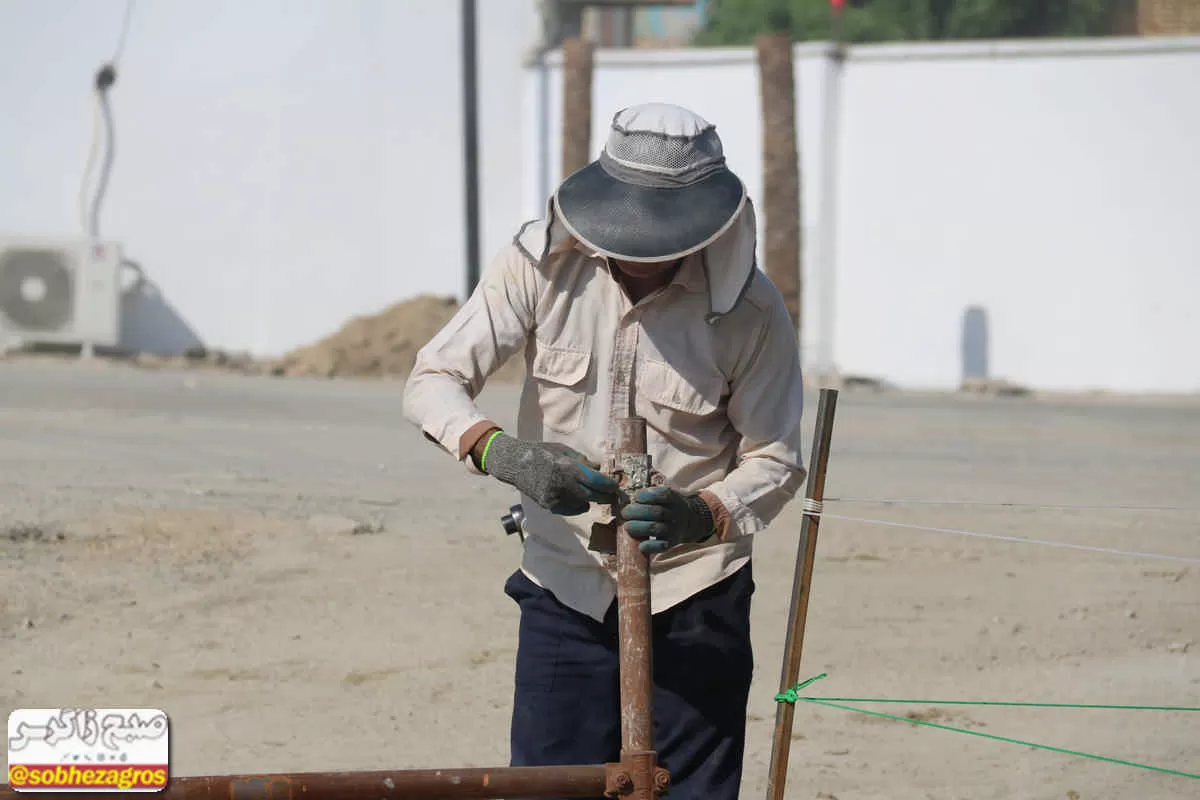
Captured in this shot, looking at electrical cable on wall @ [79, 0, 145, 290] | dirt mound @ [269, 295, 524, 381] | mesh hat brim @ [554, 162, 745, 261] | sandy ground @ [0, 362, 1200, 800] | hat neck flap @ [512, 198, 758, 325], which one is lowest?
dirt mound @ [269, 295, 524, 381]

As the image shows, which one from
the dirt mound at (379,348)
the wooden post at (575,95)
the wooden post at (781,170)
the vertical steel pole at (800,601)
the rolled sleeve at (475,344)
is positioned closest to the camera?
the rolled sleeve at (475,344)

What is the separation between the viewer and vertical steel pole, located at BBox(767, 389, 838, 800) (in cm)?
386

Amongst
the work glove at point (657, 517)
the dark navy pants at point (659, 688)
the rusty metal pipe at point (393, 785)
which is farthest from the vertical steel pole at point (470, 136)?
the rusty metal pipe at point (393, 785)

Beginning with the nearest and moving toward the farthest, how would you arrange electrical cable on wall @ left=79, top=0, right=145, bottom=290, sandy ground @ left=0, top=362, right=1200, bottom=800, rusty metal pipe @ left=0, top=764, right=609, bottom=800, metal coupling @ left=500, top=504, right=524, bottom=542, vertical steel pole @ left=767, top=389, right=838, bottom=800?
rusty metal pipe @ left=0, top=764, right=609, bottom=800 < metal coupling @ left=500, top=504, right=524, bottom=542 < vertical steel pole @ left=767, top=389, right=838, bottom=800 < sandy ground @ left=0, top=362, right=1200, bottom=800 < electrical cable on wall @ left=79, top=0, right=145, bottom=290

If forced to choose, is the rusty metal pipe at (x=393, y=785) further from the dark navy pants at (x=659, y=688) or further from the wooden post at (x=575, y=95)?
the wooden post at (x=575, y=95)

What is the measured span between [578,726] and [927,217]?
1636 cm

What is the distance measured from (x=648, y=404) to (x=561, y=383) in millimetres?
182

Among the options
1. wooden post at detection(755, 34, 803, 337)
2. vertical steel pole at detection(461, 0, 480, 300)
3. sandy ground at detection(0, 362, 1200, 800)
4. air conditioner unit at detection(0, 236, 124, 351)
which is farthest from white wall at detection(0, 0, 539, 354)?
sandy ground at detection(0, 362, 1200, 800)

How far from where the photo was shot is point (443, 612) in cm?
655

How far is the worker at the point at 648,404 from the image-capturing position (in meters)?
3.12

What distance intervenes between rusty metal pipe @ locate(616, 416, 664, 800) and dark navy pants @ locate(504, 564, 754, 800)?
32 centimetres

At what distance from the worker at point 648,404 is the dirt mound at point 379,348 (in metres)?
13.4

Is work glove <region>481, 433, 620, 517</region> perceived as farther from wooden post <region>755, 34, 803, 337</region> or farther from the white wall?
the white wall

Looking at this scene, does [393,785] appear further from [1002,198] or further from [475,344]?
[1002,198]
